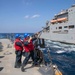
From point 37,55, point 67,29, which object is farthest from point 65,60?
point 67,29

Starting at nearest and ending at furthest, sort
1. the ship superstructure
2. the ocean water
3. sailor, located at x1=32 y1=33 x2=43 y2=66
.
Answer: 1. sailor, located at x1=32 y1=33 x2=43 y2=66
2. the ocean water
3. the ship superstructure

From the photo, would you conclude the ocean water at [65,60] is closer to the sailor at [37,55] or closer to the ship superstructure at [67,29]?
the sailor at [37,55]

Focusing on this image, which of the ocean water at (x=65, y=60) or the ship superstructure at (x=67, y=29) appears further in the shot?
the ship superstructure at (x=67, y=29)

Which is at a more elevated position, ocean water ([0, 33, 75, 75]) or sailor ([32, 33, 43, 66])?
sailor ([32, 33, 43, 66])

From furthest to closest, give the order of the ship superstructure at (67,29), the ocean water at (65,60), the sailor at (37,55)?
the ship superstructure at (67,29) < the ocean water at (65,60) < the sailor at (37,55)

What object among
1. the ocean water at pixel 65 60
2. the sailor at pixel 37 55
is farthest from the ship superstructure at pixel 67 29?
the sailor at pixel 37 55

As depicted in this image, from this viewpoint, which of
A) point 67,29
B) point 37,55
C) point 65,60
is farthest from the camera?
point 67,29

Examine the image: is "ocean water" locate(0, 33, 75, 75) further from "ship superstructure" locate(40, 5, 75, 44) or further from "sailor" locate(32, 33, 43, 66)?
"ship superstructure" locate(40, 5, 75, 44)

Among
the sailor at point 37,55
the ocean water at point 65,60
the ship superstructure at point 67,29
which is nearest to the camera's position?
the sailor at point 37,55

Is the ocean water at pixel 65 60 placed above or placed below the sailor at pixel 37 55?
below

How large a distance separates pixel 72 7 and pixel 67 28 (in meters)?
5.19

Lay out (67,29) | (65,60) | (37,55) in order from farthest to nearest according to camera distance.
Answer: (67,29) < (65,60) < (37,55)

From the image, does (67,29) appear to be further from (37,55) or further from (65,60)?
(37,55)

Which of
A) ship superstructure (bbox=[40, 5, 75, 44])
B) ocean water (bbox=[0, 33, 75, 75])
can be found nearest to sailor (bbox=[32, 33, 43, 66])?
ocean water (bbox=[0, 33, 75, 75])
